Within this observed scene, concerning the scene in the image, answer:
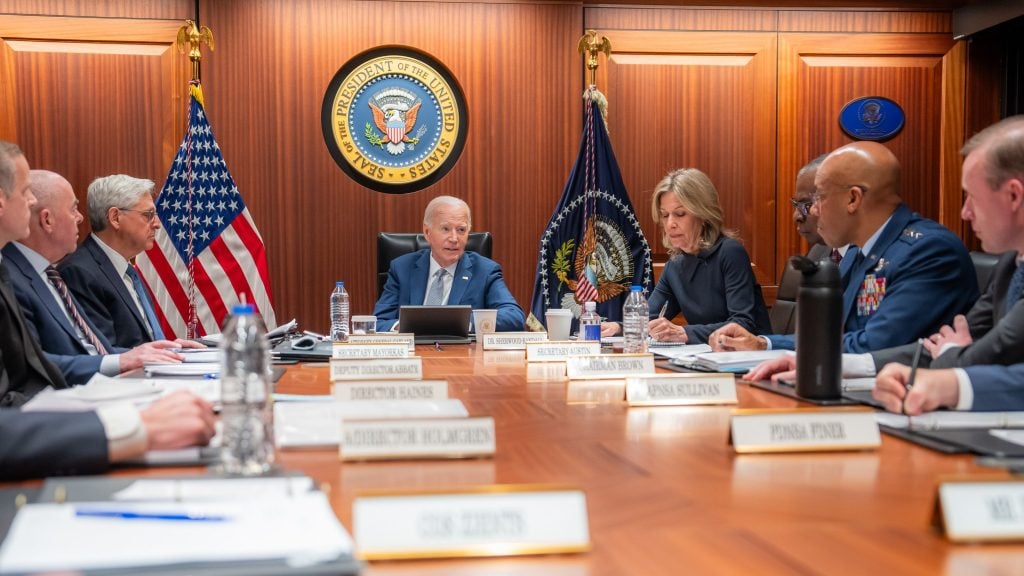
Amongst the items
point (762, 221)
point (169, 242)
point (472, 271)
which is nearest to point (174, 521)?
point (472, 271)

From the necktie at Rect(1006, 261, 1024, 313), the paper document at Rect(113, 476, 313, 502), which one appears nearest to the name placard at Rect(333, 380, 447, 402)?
the paper document at Rect(113, 476, 313, 502)

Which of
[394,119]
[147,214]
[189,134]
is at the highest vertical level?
[394,119]

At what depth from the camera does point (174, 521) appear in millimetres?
921

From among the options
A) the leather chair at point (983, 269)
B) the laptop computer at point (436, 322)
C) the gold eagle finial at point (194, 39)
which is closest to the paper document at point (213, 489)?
the laptop computer at point (436, 322)

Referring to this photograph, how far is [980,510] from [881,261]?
1988mm

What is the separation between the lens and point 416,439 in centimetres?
133

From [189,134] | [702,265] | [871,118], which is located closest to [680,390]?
[702,265]

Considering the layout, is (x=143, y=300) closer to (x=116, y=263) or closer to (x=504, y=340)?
(x=116, y=263)

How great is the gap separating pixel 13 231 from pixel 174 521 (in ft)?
6.17

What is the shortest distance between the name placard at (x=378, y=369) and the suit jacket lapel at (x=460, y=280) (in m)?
2.24

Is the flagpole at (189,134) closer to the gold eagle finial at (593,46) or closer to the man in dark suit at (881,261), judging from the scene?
the gold eagle finial at (593,46)

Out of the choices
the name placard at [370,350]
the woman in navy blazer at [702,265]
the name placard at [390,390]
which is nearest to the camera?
the name placard at [390,390]

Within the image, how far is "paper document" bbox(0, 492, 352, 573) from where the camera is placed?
0.81 m

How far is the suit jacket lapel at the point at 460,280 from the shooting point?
4500mm
